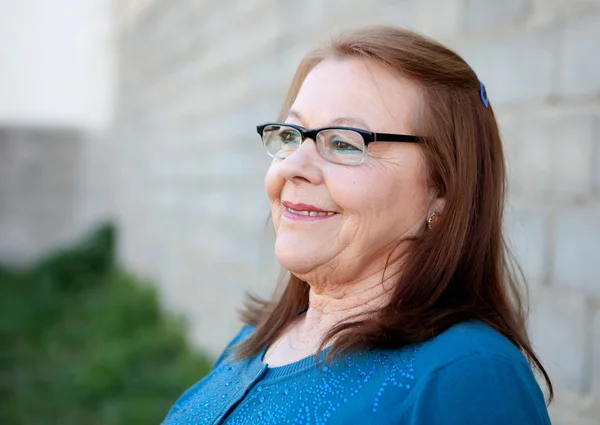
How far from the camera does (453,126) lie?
5.63ft

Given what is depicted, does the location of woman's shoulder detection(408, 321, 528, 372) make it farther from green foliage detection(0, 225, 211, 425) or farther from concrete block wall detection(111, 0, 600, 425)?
green foliage detection(0, 225, 211, 425)

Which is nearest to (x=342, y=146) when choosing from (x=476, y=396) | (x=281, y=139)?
(x=281, y=139)

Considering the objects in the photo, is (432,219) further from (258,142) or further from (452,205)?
(258,142)

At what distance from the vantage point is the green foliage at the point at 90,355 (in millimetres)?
5328

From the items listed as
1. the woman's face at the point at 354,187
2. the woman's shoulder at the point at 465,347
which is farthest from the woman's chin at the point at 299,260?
the woman's shoulder at the point at 465,347

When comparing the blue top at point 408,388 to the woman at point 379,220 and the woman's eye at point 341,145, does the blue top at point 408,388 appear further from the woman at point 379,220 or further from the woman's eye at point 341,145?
the woman's eye at point 341,145

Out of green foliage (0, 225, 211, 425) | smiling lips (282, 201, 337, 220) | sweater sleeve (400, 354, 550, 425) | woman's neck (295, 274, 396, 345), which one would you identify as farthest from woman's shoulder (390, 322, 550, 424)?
green foliage (0, 225, 211, 425)

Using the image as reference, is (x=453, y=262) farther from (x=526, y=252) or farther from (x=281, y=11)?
(x=281, y=11)

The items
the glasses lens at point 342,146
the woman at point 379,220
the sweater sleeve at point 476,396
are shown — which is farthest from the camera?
the glasses lens at point 342,146

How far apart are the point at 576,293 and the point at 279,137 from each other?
1.08 meters

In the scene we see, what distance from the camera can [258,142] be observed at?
481 centimetres

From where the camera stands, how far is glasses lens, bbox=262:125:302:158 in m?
1.85

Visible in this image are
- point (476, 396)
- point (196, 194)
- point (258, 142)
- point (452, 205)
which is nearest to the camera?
point (476, 396)

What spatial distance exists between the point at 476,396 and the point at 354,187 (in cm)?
58
